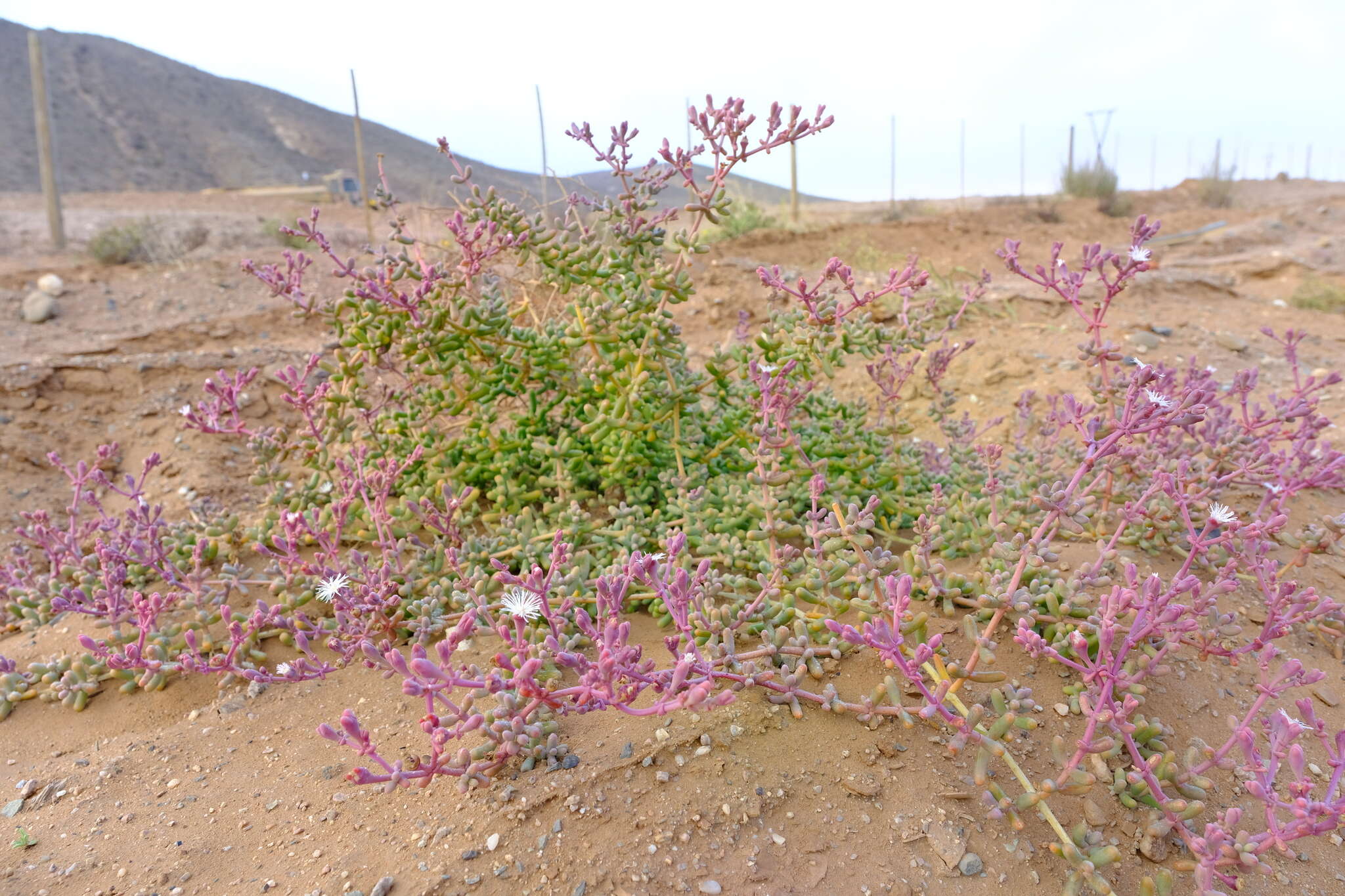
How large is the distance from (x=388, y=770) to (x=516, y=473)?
1272 mm

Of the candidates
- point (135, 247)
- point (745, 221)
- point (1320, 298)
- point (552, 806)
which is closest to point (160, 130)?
point (135, 247)

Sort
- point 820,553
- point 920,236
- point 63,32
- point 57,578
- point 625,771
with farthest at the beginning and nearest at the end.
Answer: point 63,32 < point 920,236 < point 57,578 < point 820,553 < point 625,771

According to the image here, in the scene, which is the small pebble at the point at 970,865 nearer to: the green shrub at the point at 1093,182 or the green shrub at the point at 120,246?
the green shrub at the point at 120,246

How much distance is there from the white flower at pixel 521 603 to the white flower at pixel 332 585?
1.48 ft

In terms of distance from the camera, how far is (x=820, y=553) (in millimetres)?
1996

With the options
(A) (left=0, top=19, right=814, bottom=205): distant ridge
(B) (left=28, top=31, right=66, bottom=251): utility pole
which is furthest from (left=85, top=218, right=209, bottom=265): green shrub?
(A) (left=0, top=19, right=814, bottom=205): distant ridge

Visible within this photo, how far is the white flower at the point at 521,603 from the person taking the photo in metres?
1.53

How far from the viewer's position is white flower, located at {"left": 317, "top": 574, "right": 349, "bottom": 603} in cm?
185

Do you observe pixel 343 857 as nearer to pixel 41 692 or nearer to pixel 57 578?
pixel 41 692

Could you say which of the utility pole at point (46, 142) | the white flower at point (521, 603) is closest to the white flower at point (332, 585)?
the white flower at point (521, 603)

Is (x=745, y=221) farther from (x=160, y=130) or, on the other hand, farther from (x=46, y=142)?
(x=160, y=130)

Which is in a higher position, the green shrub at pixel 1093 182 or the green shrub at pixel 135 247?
the green shrub at pixel 1093 182

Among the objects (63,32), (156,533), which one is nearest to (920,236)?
(156,533)

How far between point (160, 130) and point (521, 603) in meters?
58.4
